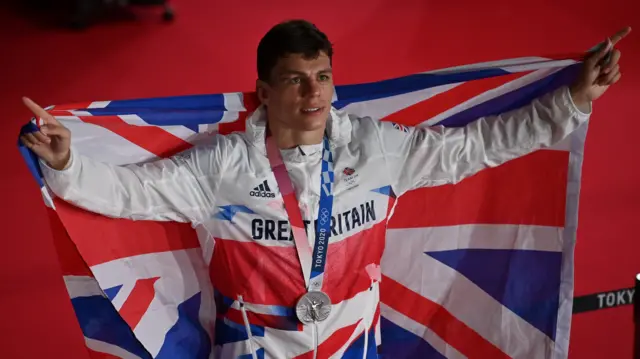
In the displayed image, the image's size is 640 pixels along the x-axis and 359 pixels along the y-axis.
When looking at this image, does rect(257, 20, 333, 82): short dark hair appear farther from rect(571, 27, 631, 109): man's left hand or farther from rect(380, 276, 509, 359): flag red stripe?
rect(380, 276, 509, 359): flag red stripe

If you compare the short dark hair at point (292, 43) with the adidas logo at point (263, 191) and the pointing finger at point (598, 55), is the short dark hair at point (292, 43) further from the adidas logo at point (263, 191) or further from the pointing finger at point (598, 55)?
the pointing finger at point (598, 55)

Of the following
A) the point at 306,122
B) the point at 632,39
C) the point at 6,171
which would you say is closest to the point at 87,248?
the point at 306,122

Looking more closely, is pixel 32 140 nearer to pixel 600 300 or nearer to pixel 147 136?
pixel 147 136

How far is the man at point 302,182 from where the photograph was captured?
2025mm

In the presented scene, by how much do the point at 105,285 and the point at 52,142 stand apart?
18.0 inches

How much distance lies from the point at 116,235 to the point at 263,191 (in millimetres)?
411

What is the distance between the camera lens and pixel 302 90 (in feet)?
6.60

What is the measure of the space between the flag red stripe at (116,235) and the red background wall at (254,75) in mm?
1068

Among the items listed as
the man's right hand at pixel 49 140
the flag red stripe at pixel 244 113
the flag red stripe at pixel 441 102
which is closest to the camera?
the man's right hand at pixel 49 140

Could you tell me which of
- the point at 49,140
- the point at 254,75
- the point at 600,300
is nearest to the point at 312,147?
the point at 49,140

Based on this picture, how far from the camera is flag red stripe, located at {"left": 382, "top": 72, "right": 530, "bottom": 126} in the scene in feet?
7.70

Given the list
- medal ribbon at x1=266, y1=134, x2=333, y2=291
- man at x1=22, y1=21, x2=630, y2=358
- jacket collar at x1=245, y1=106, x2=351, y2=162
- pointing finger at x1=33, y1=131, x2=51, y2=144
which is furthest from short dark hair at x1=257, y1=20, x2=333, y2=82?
pointing finger at x1=33, y1=131, x2=51, y2=144

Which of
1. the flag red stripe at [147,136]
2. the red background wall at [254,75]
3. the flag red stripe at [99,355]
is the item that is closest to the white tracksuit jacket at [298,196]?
the flag red stripe at [147,136]

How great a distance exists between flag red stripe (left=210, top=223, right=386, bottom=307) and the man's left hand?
65cm
